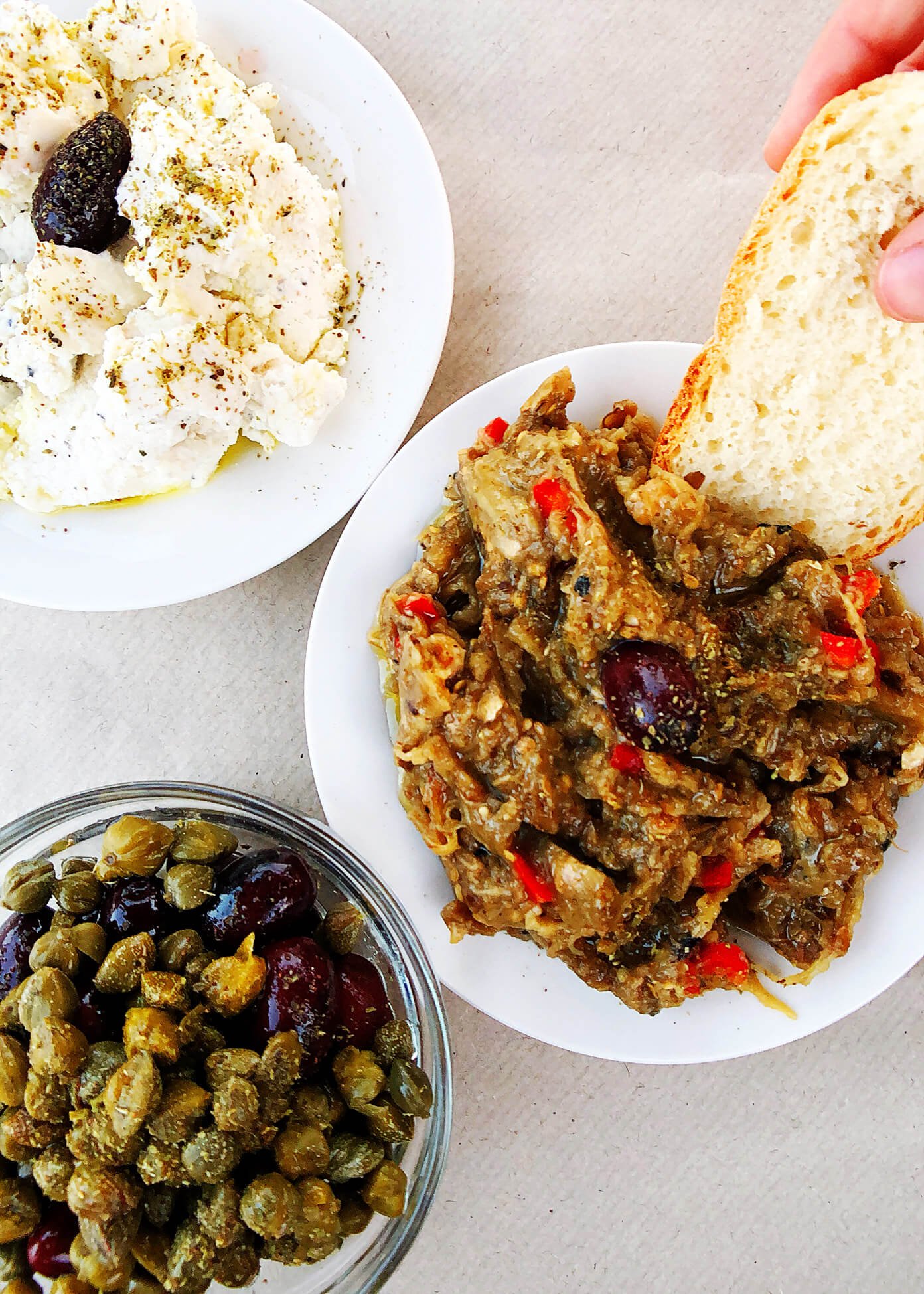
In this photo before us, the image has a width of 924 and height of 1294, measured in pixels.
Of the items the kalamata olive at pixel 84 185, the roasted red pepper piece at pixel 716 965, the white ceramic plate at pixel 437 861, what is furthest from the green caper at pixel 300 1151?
the kalamata olive at pixel 84 185

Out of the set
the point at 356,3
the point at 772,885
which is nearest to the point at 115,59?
the point at 356,3

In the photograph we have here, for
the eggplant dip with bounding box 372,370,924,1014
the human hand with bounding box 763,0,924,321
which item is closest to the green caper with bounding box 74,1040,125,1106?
the eggplant dip with bounding box 372,370,924,1014

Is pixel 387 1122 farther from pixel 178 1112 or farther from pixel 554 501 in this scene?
pixel 554 501

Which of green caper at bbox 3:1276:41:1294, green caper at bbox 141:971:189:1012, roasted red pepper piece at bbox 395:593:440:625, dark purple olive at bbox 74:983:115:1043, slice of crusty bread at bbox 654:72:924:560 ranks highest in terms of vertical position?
slice of crusty bread at bbox 654:72:924:560

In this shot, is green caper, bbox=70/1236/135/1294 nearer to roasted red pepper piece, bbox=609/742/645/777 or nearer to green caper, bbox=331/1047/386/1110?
green caper, bbox=331/1047/386/1110

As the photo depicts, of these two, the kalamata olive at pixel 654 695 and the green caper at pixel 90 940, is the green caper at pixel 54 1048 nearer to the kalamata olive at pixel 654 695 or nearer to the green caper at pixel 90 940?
the green caper at pixel 90 940

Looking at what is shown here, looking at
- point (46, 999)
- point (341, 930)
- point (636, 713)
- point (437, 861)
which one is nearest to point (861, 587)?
point (636, 713)
